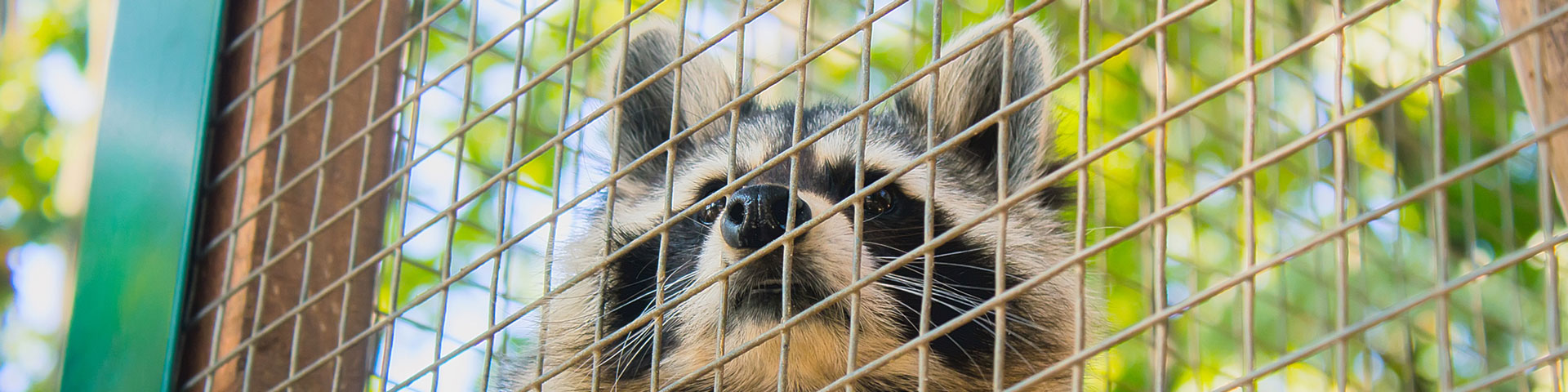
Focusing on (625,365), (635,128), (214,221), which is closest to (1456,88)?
(635,128)

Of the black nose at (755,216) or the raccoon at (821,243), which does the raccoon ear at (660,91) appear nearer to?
the raccoon at (821,243)

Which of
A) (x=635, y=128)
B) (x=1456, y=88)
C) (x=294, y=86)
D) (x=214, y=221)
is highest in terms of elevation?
(x=1456, y=88)

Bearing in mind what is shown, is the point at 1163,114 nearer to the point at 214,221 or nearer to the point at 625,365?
the point at 625,365

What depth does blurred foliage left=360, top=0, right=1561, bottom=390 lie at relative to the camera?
121 inches

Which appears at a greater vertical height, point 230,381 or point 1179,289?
point 1179,289

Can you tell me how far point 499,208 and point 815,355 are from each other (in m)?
0.68

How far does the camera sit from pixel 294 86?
2.31 metres

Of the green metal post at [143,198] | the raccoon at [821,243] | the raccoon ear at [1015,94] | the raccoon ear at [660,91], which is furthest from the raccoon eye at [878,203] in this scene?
the green metal post at [143,198]

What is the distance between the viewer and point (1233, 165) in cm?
395

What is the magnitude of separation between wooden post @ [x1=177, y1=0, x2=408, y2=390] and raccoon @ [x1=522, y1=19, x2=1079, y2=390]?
457 mm

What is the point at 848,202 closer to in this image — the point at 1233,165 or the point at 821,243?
the point at 821,243

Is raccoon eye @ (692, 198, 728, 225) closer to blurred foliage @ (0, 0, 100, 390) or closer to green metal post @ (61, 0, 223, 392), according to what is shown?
green metal post @ (61, 0, 223, 392)

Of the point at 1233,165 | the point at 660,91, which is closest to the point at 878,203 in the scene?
the point at 660,91

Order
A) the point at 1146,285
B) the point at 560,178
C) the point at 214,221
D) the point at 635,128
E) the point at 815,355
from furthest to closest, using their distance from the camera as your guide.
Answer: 1. the point at 1146,285
2. the point at 635,128
3. the point at 214,221
4. the point at 815,355
5. the point at 560,178
